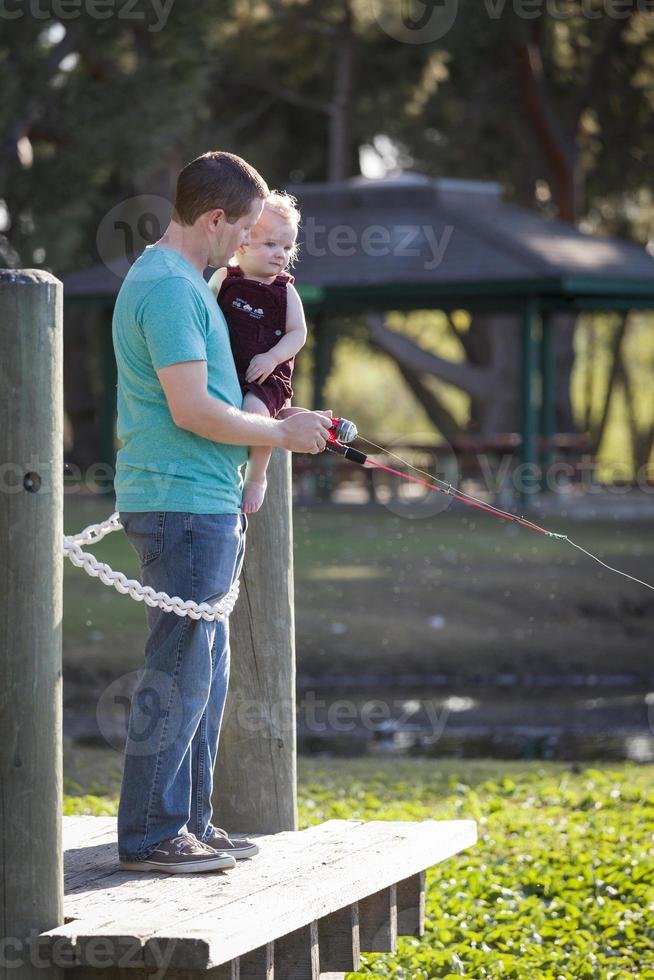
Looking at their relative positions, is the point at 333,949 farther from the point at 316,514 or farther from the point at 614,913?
the point at 316,514

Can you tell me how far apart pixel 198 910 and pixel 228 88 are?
99.2 feet

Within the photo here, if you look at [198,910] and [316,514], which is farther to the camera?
[316,514]

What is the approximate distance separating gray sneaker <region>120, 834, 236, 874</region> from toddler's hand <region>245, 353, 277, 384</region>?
1239mm

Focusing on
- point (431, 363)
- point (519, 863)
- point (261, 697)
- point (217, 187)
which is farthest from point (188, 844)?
point (431, 363)

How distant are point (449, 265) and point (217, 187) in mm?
18382

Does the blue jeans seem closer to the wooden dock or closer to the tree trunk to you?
the wooden dock

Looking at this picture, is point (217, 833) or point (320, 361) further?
point (320, 361)

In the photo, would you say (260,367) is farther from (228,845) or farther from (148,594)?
(228,845)

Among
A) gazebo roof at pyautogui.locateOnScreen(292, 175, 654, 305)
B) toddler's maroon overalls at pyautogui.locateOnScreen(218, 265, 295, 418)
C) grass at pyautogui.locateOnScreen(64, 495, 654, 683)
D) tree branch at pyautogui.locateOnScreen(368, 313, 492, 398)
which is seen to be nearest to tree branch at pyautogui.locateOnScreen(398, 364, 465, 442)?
tree branch at pyautogui.locateOnScreen(368, 313, 492, 398)

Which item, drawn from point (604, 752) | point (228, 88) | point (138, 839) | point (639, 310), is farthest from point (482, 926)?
point (228, 88)

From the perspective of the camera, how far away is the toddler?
174 inches

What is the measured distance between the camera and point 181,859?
13.7 ft

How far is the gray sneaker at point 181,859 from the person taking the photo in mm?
4184

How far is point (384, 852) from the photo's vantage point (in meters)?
4.54
